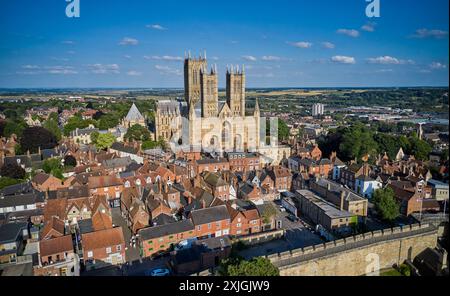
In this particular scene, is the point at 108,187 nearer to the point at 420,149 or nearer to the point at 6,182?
the point at 6,182

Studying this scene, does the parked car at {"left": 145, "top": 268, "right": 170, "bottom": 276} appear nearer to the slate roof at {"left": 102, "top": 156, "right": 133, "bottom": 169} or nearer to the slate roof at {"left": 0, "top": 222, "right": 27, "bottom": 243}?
the slate roof at {"left": 0, "top": 222, "right": 27, "bottom": 243}

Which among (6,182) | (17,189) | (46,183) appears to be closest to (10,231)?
(17,189)

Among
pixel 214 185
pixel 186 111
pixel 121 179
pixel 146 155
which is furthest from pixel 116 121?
pixel 214 185

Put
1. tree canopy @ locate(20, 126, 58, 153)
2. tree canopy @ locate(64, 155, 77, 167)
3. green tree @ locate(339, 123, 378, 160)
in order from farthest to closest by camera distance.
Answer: tree canopy @ locate(20, 126, 58, 153)
green tree @ locate(339, 123, 378, 160)
tree canopy @ locate(64, 155, 77, 167)

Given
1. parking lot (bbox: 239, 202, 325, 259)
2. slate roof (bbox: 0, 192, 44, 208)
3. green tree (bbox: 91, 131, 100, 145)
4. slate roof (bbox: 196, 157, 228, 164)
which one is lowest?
parking lot (bbox: 239, 202, 325, 259)

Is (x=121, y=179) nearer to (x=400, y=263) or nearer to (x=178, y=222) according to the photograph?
(x=178, y=222)

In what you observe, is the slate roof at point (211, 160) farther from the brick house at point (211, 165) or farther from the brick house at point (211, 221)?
the brick house at point (211, 221)

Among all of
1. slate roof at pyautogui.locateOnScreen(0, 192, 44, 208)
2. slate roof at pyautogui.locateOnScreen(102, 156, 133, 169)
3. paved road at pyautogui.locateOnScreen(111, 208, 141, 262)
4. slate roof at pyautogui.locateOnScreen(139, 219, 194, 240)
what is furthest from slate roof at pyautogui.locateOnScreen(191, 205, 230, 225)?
slate roof at pyautogui.locateOnScreen(102, 156, 133, 169)

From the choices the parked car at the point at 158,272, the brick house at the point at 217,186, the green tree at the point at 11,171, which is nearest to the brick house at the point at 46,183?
the green tree at the point at 11,171

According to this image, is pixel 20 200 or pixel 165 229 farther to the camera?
pixel 20 200
